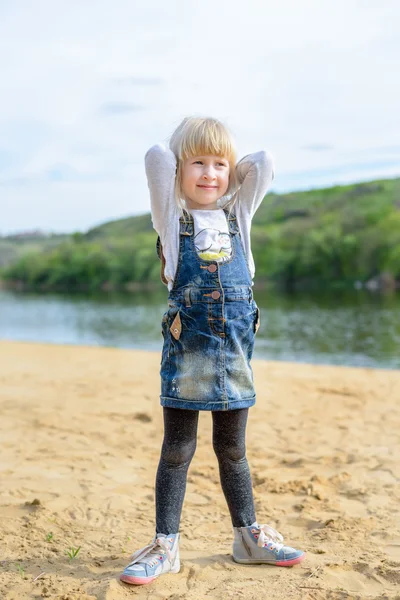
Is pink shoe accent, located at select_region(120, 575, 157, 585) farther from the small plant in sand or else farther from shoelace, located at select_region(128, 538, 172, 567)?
the small plant in sand

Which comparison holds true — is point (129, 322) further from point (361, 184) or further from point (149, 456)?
point (361, 184)

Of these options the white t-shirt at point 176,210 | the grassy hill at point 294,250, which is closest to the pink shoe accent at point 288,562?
the white t-shirt at point 176,210

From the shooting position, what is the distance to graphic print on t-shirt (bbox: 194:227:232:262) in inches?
99.0

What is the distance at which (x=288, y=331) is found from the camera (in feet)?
66.0

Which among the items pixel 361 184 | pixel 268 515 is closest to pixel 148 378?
pixel 268 515

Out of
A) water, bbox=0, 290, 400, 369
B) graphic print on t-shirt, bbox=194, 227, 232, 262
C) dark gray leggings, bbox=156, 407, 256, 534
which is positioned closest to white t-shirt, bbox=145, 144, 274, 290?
graphic print on t-shirt, bbox=194, 227, 232, 262

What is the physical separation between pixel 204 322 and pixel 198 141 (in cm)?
70

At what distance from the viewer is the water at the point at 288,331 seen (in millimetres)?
14898

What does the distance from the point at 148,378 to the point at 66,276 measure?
77.7m

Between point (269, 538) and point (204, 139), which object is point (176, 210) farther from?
point (269, 538)

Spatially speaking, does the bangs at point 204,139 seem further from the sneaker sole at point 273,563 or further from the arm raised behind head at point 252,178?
the sneaker sole at point 273,563

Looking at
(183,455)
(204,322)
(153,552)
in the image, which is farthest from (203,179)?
(153,552)

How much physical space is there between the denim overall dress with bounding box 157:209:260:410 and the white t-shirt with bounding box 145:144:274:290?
32 mm

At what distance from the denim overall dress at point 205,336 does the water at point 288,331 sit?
34.8 ft
